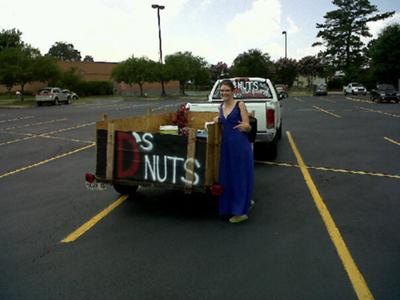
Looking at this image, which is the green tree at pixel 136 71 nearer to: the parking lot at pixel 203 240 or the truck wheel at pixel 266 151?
the truck wheel at pixel 266 151

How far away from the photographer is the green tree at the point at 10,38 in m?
48.2

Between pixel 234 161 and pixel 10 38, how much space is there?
51.4 meters

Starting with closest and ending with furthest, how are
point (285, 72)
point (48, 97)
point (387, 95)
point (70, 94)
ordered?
point (387, 95) < point (48, 97) < point (70, 94) < point (285, 72)

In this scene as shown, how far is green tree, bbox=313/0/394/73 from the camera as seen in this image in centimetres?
7231

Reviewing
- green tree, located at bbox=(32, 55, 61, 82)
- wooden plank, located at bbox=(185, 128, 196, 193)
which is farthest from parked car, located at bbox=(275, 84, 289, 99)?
green tree, located at bbox=(32, 55, 61, 82)

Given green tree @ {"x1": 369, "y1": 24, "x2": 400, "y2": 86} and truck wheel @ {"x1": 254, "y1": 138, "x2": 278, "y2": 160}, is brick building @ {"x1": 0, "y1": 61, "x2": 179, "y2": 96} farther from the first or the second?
truck wheel @ {"x1": 254, "y1": 138, "x2": 278, "y2": 160}

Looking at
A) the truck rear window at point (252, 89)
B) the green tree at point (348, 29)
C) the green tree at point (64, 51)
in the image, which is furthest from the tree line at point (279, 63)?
the green tree at point (64, 51)

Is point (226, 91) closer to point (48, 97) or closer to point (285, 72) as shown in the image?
point (48, 97)

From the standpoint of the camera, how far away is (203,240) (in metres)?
4.40

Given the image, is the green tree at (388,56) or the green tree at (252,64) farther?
the green tree at (252,64)

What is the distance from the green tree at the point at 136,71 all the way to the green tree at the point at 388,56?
95.1 feet

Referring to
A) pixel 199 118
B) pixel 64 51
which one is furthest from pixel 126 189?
pixel 64 51

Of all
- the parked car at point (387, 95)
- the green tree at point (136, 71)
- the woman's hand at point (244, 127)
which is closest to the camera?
the woman's hand at point (244, 127)

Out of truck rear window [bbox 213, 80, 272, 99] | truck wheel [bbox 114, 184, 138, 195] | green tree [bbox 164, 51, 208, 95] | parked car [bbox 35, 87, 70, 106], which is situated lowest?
truck wheel [bbox 114, 184, 138, 195]
